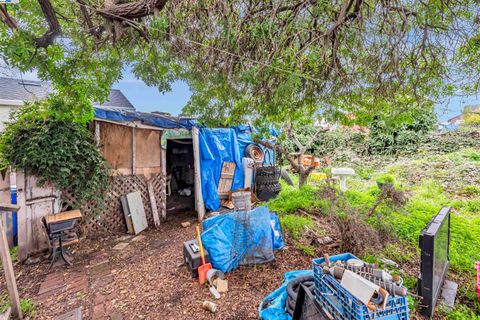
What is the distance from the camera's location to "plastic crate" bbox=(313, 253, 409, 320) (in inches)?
58.1

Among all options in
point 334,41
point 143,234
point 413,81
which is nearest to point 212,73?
point 334,41

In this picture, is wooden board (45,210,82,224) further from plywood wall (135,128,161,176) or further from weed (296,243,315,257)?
weed (296,243,315,257)

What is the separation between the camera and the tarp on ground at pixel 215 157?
5.94m

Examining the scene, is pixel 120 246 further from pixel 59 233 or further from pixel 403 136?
pixel 403 136

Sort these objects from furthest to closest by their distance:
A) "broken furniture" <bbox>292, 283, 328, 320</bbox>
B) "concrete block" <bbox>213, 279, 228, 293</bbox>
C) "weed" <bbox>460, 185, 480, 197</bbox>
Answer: "weed" <bbox>460, 185, 480, 197</bbox>, "concrete block" <bbox>213, 279, 228, 293</bbox>, "broken furniture" <bbox>292, 283, 328, 320</bbox>

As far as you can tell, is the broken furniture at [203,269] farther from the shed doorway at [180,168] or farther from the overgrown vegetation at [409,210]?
the shed doorway at [180,168]

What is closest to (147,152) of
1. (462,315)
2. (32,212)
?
(32,212)

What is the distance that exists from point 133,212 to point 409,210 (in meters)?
6.18

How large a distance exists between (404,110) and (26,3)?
531cm

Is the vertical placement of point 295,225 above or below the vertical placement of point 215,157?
below

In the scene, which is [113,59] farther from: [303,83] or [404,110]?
[404,110]

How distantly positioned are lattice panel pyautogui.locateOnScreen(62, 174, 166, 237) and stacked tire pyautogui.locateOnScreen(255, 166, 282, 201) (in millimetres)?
2707

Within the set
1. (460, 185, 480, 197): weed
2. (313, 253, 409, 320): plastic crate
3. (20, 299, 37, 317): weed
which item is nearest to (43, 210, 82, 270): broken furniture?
(20, 299, 37, 317): weed

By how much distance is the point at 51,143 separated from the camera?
3922 millimetres
